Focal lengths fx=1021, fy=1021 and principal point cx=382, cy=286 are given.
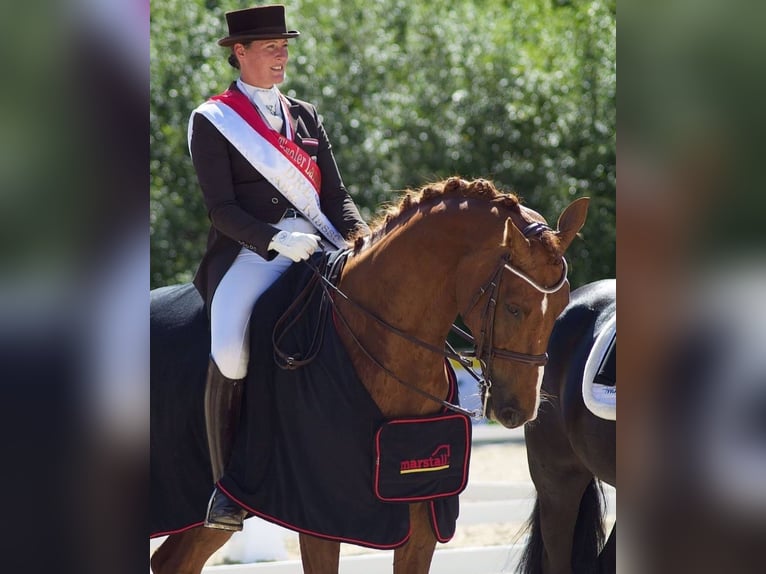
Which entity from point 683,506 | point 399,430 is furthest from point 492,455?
point 683,506

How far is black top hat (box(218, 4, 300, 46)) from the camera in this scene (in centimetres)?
388

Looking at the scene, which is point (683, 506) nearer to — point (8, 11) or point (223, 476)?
point (8, 11)

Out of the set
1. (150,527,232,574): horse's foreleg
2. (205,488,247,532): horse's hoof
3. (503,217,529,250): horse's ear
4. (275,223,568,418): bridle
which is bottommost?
(150,527,232,574): horse's foreleg

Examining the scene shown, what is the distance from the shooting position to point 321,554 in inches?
139

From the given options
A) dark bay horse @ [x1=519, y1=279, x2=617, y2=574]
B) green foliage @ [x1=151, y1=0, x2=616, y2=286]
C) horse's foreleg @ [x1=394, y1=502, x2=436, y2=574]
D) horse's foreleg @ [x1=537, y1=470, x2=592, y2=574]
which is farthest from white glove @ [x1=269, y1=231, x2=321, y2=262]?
green foliage @ [x1=151, y1=0, x2=616, y2=286]

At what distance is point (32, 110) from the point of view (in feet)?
3.46

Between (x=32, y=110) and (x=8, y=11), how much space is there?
101 mm

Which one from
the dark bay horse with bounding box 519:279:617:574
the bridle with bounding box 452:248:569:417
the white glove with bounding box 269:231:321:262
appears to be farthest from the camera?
the dark bay horse with bounding box 519:279:617:574

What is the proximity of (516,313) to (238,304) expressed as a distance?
3.47 feet

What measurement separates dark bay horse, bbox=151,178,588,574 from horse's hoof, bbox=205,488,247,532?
0.82ft

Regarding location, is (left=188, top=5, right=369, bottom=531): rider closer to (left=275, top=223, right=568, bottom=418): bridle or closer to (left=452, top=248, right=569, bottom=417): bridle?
(left=275, top=223, right=568, bottom=418): bridle

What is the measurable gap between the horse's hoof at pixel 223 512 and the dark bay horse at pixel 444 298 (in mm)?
251

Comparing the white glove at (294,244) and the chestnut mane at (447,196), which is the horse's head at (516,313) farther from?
the white glove at (294,244)

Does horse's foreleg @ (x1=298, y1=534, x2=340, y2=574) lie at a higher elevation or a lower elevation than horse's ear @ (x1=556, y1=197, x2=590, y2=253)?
lower
